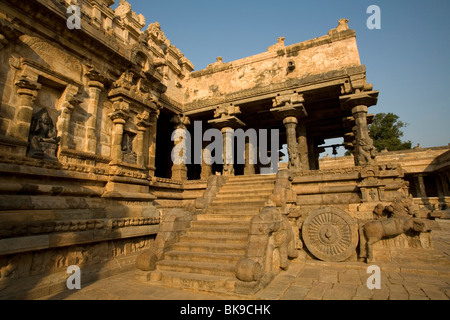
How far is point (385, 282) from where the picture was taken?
4629mm

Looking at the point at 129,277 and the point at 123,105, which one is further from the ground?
the point at 123,105

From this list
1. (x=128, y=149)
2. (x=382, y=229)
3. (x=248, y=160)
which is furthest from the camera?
(x=248, y=160)

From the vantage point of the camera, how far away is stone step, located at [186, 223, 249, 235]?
5961 mm

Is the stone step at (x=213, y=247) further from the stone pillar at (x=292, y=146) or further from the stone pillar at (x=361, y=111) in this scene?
the stone pillar at (x=361, y=111)

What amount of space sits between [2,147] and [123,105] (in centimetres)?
332

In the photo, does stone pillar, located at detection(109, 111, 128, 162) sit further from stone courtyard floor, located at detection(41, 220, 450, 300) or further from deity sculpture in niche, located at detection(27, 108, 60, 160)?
stone courtyard floor, located at detection(41, 220, 450, 300)

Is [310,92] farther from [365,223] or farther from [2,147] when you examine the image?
[2,147]

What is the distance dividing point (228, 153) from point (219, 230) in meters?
6.65

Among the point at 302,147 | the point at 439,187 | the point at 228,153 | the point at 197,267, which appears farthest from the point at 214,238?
the point at 439,187

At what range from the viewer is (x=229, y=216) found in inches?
276
